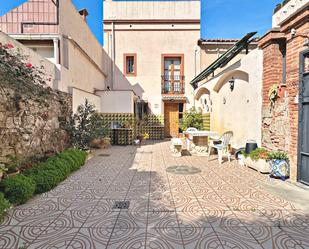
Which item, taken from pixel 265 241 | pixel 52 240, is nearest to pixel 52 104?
pixel 52 240

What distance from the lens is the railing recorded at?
13000 millimetres

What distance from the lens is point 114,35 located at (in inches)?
508

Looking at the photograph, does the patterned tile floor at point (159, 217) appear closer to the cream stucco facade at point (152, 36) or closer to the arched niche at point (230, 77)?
the arched niche at point (230, 77)

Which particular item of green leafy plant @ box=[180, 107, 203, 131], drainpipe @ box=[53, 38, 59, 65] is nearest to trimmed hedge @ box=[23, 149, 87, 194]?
drainpipe @ box=[53, 38, 59, 65]

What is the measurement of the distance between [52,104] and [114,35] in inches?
346

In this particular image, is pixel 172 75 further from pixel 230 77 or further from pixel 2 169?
pixel 2 169

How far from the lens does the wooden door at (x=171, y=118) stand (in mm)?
13188

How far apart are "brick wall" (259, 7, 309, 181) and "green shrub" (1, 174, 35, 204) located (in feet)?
17.9

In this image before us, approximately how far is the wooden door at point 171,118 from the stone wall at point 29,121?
760 centimetres

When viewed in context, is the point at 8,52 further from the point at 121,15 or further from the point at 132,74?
the point at 121,15

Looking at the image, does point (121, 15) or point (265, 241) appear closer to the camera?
point (265, 241)

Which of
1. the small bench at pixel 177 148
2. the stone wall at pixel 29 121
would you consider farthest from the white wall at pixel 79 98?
the small bench at pixel 177 148

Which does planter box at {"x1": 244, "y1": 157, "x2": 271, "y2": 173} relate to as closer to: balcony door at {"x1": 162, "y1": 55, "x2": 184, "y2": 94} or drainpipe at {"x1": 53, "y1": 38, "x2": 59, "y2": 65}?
drainpipe at {"x1": 53, "y1": 38, "x2": 59, "y2": 65}

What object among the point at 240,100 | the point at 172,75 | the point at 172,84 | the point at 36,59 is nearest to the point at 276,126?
the point at 240,100
